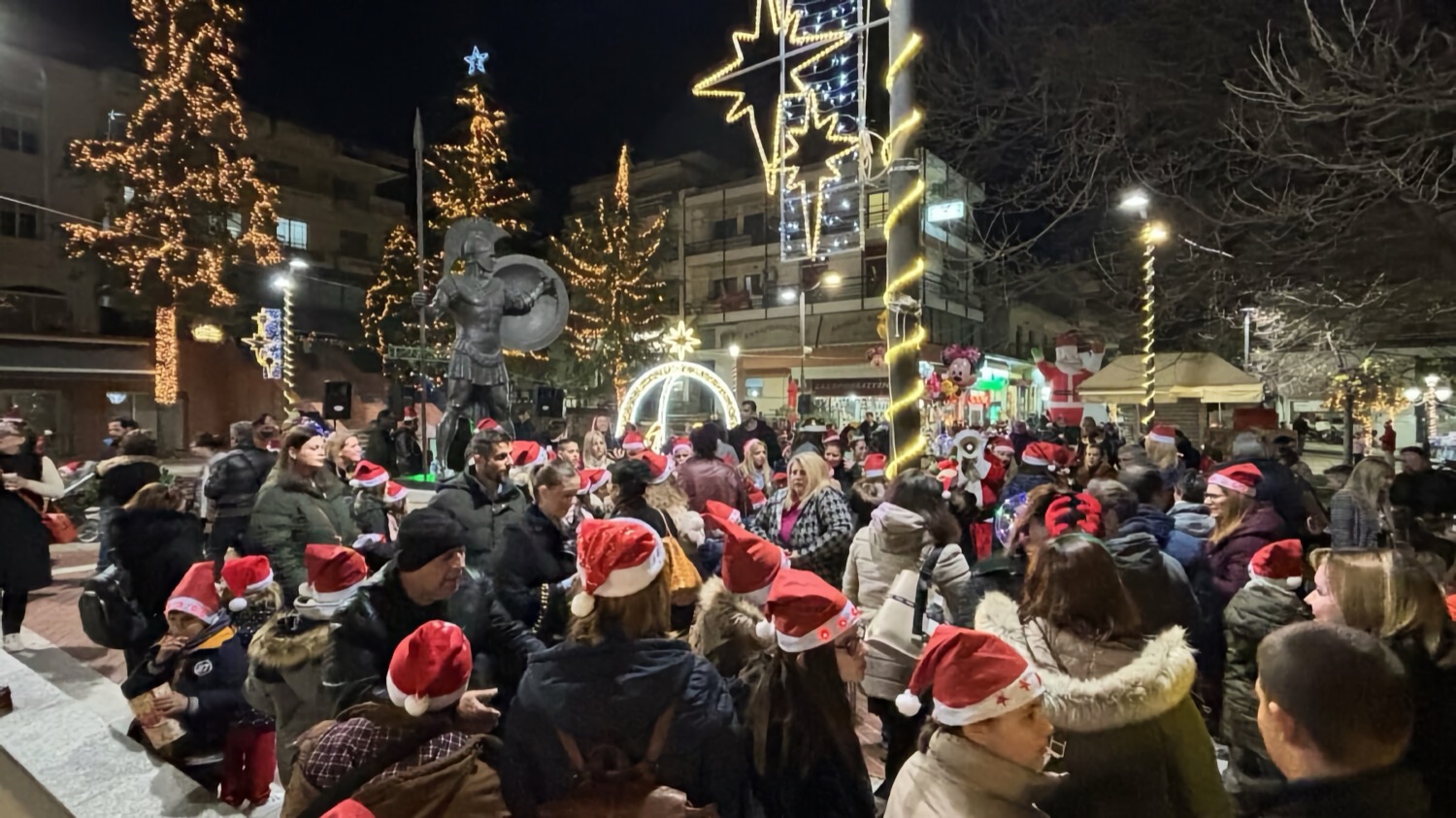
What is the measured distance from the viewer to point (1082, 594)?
A: 2309 mm

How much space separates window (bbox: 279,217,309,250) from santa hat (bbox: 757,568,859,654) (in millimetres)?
34798

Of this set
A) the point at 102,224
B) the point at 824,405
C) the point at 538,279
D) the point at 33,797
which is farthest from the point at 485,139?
the point at 33,797

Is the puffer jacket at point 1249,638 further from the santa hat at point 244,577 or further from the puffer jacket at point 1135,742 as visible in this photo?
the santa hat at point 244,577

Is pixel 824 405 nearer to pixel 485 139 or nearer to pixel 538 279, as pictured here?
pixel 485 139

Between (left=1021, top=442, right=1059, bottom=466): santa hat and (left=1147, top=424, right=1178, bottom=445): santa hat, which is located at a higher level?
(left=1147, top=424, right=1178, bottom=445): santa hat

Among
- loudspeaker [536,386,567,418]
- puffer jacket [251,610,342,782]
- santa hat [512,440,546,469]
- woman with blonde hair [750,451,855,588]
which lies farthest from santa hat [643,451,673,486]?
loudspeaker [536,386,567,418]

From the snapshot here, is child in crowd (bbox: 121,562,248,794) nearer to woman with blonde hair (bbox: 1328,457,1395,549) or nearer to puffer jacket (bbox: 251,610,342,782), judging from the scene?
puffer jacket (bbox: 251,610,342,782)

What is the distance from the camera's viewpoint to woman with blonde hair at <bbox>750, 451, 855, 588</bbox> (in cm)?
455

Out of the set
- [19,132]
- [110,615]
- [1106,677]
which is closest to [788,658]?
[1106,677]

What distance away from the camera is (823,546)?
14.9ft

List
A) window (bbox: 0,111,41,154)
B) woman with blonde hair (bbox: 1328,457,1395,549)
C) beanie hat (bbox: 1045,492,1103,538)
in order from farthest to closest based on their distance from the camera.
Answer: window (bbox: 0,111,41,154), woman with blonde hair (bbox: 1328,457,1395,549), beanie hat (bbox: 1045,492,1103,538)

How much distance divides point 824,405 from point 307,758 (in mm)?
28981

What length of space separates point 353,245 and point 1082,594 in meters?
37.0

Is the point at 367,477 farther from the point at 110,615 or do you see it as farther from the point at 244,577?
the point at 244,577
